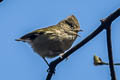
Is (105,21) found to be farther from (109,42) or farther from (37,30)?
(37,30)

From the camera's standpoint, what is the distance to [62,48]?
4.48 metres

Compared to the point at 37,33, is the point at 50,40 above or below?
below

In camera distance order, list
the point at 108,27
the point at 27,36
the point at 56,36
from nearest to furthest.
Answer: the point at 108,27, the point at 27,36, the point at 56,36

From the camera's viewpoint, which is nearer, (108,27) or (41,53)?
(108,27)

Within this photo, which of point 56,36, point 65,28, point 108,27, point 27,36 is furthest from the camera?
point 65,28

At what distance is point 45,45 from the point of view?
4.68 metres

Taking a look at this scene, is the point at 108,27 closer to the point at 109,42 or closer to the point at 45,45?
the point at 109,42

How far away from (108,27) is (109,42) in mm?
97

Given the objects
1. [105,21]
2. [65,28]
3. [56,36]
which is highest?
[65,28]

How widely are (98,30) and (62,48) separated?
2960 mm

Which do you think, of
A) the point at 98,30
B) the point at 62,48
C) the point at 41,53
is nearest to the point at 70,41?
the point at 62,48

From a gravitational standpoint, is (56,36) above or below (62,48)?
above

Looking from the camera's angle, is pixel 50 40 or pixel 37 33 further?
pixel 37 33

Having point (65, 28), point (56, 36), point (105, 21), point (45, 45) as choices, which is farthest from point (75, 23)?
point (105, 21)
